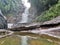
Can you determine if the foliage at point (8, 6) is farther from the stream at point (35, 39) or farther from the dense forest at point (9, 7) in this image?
the stream at point (35, 39)

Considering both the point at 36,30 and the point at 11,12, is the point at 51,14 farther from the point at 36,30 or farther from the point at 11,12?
the point at 11,12

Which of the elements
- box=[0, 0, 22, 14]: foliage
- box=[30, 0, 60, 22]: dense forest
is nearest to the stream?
box=[30, 0, 60, 22]: dense forest

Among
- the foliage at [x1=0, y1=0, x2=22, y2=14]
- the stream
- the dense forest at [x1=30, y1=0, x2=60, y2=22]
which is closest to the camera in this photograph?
the stream

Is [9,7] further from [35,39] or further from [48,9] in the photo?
[35,39]

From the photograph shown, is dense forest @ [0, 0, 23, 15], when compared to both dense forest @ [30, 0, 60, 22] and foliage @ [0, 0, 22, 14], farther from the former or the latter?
dense forest @ [30, 0, 60, 22]

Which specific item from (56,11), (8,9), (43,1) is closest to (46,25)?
(56,11)

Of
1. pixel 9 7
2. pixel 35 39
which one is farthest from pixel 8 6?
pixel 35 39

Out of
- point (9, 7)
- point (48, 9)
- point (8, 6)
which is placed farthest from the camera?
point (9, 7)

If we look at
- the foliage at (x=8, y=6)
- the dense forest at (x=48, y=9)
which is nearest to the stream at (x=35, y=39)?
the dense forest at (x=48, y=9)

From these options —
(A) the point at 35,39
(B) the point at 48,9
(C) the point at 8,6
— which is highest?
(C) the point at 8,6

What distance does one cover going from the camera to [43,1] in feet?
111

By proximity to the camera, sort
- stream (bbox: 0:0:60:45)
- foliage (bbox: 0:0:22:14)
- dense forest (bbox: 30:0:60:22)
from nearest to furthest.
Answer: stream (bbox: 0:0:60:45), dense forest (bbox: 30:0:60:22), foliage (bbox: 0:0:22:14)

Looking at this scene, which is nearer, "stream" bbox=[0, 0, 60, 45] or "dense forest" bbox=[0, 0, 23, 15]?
"stream" bbox=[0, 0, 60, 45]

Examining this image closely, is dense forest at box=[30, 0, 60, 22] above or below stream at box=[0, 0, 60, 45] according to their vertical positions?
above
